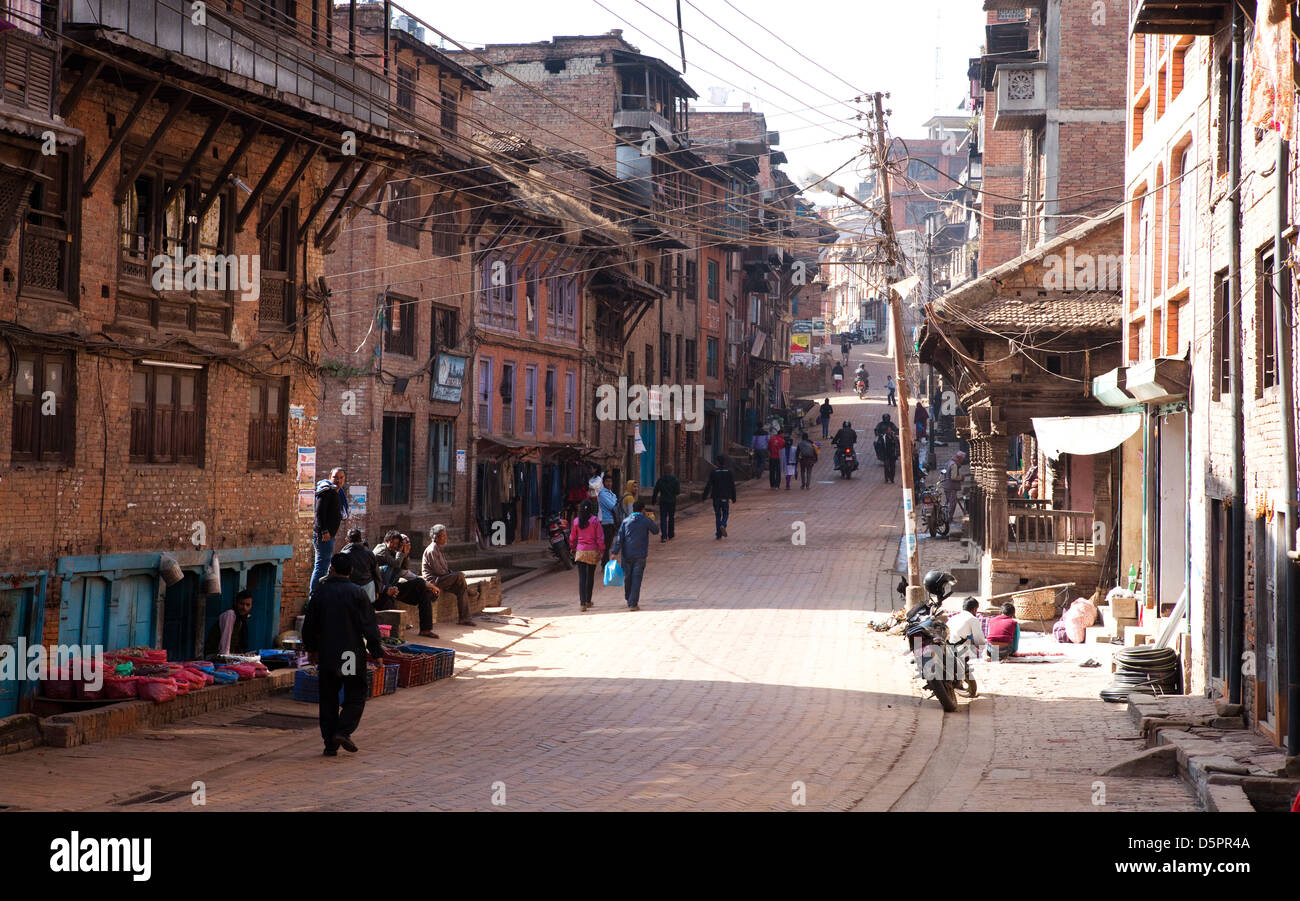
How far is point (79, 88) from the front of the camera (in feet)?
43.7

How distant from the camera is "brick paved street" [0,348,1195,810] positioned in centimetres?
1016

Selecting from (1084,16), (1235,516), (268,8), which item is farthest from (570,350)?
(1235,516)

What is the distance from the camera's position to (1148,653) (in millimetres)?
15625

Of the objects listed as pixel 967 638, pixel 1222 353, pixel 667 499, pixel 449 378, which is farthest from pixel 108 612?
pixel 667 499

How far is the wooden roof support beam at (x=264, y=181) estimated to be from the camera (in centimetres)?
1652

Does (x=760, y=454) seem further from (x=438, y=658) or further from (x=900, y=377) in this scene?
(x=438, y=658)

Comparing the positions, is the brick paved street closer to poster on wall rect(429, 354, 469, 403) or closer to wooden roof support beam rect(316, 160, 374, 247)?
wooden roof support beam rect(316, 160, 374, 247)

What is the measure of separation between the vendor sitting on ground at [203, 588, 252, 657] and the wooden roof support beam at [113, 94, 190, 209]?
16.1 feet

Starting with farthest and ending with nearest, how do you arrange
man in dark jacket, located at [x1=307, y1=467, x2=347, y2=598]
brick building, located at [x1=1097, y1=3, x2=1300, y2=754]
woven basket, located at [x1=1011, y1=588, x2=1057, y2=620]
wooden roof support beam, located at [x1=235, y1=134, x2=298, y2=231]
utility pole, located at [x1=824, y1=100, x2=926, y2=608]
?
woven basket, located at [x1=1011, y1=588, x2=1057, y2=620] → utility pole, located at [x1=824, y1=100, x2=926, y2=608] → man in dark jacket, located at [x1=307, y1=467, x2=347, y2=598] → wooden roof support beam, located at [x1=235, y1=134, x2=298, y2=231] → brick building, located at [x1=1097, y1=3, x2=1300, y2=754]

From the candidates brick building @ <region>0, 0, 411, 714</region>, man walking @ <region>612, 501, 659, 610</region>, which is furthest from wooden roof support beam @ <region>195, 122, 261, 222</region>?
man walking @ <region>612, 501, 659, 610</region>

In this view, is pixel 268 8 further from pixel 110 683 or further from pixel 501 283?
pixel 501 283

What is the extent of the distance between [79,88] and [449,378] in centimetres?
1736

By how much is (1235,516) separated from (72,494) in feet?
38.4

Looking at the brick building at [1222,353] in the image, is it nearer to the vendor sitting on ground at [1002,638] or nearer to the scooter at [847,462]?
the vendor sitting on ground at [1002,638]
